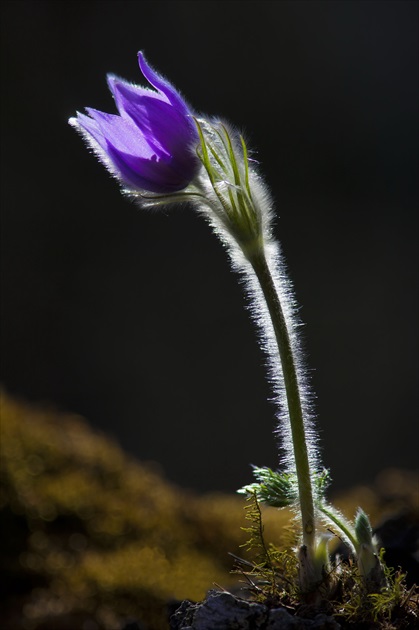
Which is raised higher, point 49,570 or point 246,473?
point 49,570

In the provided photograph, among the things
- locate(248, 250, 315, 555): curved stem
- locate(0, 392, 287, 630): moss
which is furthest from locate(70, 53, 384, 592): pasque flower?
locate(0, 392, 287, 630): moss

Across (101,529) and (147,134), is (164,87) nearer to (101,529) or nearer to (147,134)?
(147,134)

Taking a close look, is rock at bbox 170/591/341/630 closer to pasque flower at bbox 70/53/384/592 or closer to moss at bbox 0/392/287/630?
pasque flower at bbox 70/53/384/592

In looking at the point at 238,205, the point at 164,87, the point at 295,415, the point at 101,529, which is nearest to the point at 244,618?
the point at 295,415

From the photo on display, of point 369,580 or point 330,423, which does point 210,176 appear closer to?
point 369,580

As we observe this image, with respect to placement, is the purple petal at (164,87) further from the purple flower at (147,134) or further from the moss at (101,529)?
the moss at (101,529)

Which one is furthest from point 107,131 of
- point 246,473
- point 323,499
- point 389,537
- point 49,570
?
point 246,473
